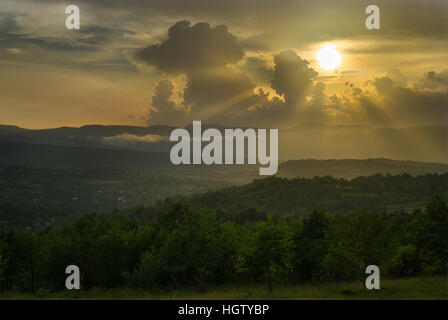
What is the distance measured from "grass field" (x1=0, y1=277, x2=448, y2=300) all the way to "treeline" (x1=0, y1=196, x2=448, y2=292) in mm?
2434

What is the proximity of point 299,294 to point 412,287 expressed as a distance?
12.6m

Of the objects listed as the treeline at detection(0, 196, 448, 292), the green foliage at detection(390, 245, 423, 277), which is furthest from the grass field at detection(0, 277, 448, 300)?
the green foliage at detection(390, 245, 423, 277)

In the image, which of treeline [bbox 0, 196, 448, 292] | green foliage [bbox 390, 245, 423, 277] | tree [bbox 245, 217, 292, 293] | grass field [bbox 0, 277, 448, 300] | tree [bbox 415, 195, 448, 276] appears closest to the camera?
grass field [bbox 0, 277, 448, 300]

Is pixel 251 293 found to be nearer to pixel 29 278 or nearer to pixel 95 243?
pixel 95 243

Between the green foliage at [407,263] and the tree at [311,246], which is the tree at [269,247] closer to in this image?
the tree at [311,246]

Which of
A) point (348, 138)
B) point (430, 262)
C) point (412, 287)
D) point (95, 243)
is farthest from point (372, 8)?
point (348, 138)

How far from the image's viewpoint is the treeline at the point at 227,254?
4631cm

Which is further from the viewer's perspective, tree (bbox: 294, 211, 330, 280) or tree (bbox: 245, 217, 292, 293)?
tree (bbox: 294, 211, 330, 280)

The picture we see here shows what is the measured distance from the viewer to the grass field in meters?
38.2

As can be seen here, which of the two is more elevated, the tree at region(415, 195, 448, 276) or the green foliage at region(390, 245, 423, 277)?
the tree at region(415, 195, 448, 276)

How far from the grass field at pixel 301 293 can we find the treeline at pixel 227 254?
2.43m

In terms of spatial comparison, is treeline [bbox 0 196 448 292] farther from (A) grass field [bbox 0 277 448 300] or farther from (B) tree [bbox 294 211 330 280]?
(A) grass field [bbox 0 277 448 300]

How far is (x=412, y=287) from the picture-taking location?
41.4 m
